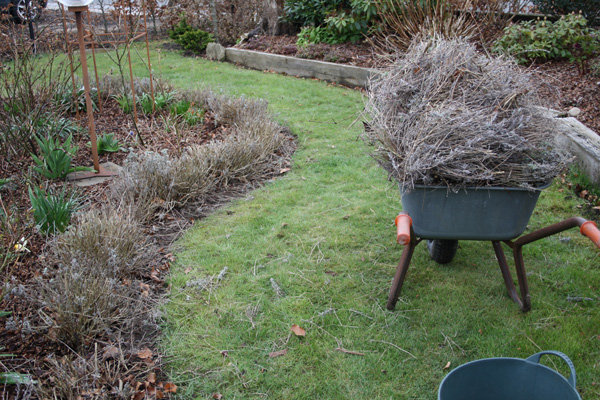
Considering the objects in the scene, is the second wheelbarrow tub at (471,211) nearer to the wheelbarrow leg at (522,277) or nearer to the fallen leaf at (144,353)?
the wheelbarrow leg at (522,277)

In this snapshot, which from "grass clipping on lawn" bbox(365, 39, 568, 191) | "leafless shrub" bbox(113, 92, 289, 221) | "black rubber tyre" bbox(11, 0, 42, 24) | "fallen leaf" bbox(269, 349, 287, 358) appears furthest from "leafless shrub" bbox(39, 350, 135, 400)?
"black rubber tyre" bbox(11, 0, 42, 24)

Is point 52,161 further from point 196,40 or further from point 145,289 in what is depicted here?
point 196,40

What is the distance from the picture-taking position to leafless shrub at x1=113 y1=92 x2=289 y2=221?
421cm

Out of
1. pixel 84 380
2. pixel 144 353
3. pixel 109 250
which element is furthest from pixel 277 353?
pixel 109 250

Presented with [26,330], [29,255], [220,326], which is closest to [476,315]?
[220,326]

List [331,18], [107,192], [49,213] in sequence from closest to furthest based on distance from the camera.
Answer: [49,213], [107,192], [331,18]

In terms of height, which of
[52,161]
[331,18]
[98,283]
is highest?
[331,18]

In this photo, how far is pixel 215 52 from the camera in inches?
428

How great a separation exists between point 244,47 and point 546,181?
9.27 metres

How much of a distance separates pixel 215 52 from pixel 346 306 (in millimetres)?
8992

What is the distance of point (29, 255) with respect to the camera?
338cm

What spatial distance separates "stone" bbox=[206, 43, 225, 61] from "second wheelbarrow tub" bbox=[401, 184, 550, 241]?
8.88m

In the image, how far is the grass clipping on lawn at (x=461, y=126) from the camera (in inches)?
104

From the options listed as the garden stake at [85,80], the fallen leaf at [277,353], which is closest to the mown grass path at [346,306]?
the fallen leaf at [277,353]
